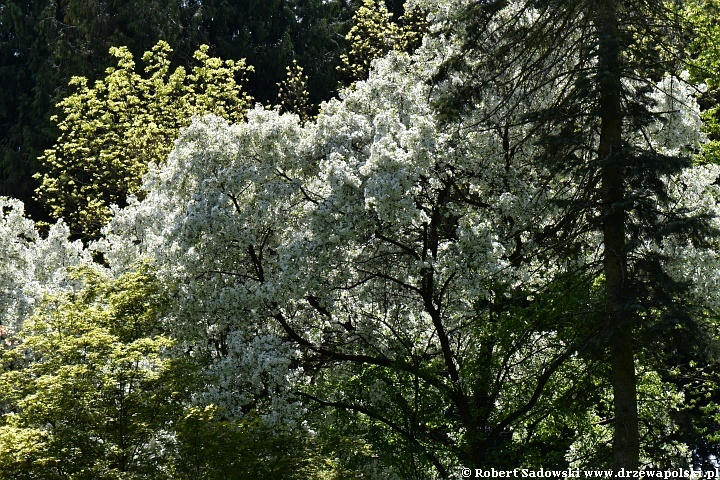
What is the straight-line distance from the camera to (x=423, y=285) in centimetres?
1438

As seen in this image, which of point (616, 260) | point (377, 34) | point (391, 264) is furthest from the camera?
point (377, 34)

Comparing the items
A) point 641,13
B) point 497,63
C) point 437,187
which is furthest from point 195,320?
point 641,13

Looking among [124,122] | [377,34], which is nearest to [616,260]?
[377,34]

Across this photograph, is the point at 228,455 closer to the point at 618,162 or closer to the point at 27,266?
the point at 618,162

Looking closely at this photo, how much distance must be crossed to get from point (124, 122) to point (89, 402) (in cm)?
1718

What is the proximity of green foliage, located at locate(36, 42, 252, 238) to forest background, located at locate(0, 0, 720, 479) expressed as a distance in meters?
9.09

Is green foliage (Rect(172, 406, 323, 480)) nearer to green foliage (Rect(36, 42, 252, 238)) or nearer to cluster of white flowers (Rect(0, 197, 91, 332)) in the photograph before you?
cluster of white flowers (Rect(0, 197, 91, 332))

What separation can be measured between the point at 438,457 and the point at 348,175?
14.6 ft

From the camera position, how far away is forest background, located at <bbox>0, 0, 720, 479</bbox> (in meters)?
11.6

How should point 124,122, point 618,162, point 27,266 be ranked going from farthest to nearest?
point 124,122, point 27,266, point 618,162

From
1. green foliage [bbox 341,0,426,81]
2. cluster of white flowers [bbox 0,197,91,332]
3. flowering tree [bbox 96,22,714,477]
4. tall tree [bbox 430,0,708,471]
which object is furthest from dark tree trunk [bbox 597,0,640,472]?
green foliage [bbox 341,0,426,81]

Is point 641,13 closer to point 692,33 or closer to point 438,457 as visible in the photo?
point 692,33

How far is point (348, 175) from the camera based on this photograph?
526 inches

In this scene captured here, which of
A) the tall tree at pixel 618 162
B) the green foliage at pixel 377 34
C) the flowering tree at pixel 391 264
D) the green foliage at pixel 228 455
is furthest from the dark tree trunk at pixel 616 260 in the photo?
the green foliage at pixel 377 34
